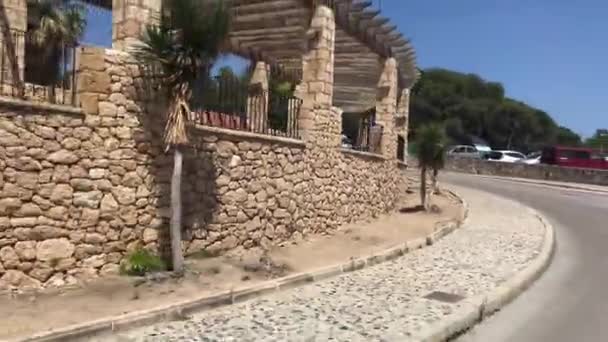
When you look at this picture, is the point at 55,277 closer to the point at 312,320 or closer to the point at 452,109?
the point at 312,320

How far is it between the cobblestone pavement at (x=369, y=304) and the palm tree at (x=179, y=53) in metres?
2.01

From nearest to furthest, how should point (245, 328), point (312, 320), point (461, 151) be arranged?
1. point (245, 328)
2. point (312, 320)
3. point (461, 151)

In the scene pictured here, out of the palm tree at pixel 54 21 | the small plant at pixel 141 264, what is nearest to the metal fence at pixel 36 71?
the palm tree at pixel 54 21

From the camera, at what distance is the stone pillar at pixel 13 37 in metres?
10.9

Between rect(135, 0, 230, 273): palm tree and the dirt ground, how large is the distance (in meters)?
0.68

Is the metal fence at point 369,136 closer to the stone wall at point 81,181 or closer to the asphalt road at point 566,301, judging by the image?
the asphalt road at point 566,301

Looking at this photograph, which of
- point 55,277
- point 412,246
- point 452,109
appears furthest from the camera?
point 452,109

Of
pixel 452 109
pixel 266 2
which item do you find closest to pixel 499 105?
pixel 452 109

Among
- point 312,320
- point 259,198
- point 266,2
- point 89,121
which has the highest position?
point 266,2

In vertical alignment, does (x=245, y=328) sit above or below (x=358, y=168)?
below

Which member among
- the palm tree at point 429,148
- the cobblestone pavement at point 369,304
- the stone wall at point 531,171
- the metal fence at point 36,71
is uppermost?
the metal fence at point 36,71

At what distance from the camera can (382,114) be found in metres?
19.7

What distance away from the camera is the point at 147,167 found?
8.87 metres

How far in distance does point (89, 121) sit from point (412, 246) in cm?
753
